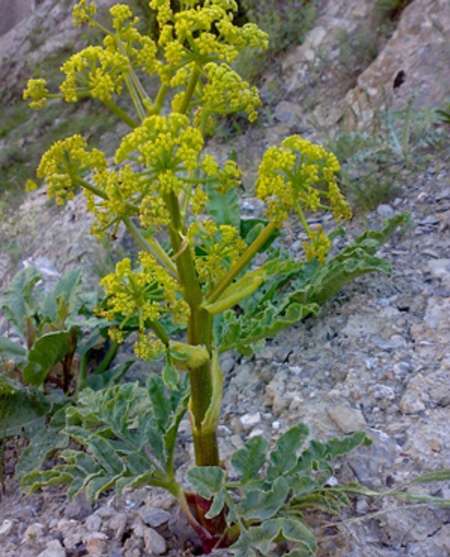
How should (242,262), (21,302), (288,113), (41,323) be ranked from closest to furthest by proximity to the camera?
(242,262) → (41,323) → (21,302) → (288,113)

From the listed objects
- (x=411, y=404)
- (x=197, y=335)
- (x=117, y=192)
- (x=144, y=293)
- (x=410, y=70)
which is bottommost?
(x=410, y=70)

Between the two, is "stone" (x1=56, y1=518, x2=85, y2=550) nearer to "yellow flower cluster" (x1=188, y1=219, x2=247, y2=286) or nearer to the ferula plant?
the ferula plant

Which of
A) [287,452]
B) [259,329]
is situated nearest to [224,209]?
[259,329]

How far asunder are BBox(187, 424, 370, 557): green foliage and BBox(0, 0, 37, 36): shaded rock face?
36.4ft

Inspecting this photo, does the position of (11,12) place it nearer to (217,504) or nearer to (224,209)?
(224,209)

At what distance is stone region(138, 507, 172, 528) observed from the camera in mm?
2566

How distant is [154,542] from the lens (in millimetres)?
2479

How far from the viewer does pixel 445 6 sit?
17.3 ft

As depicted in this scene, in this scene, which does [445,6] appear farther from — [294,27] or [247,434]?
[247,434]

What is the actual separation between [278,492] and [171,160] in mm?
989

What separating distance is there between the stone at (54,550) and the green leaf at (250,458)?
0.70m

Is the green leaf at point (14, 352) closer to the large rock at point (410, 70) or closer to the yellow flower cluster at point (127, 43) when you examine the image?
the yellow flower cluster at point (127, 43)

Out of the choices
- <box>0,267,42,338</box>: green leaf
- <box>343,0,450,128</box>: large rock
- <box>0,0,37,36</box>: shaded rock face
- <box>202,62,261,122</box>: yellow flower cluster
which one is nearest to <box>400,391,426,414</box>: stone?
<box>202,62,261,122</box>: yellow flower cluster

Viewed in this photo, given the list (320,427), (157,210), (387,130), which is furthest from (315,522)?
(387,130)
